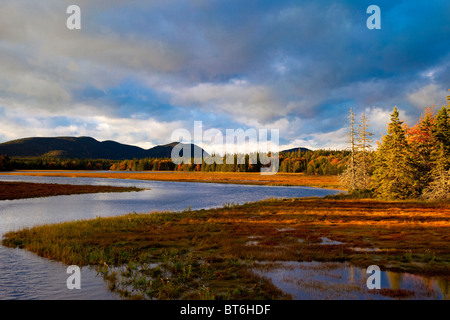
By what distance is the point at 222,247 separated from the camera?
18.7 m

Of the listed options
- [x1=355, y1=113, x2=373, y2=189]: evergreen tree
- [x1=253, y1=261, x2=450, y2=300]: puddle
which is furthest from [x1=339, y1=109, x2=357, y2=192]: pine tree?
[x1=253, y1=261, x2=450, y2=300]: puddle

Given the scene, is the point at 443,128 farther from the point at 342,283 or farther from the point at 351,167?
the point at 342,283

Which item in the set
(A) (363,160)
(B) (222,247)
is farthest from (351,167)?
(B) (222,247)

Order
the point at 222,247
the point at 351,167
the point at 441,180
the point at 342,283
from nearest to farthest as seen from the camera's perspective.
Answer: the point at 342,283 < the point at 222,247 < the point at 441,180 < the point at 351,167

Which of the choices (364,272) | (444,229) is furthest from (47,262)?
(444,229)

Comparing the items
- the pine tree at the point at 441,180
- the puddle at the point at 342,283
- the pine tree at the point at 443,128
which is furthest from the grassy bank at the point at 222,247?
the pine tree at the point at 443,128

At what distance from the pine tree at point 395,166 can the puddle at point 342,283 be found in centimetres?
3905

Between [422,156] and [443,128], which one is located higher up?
[443,128]

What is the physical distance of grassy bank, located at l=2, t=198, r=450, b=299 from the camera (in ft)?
39.9

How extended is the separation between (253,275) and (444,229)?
20.9 m

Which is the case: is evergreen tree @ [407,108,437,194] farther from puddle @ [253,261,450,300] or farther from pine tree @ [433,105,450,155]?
puddle @ [253,261,450,300]

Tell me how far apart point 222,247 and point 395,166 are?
40.5 meters

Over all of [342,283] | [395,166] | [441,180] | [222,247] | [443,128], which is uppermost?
[443,128]
